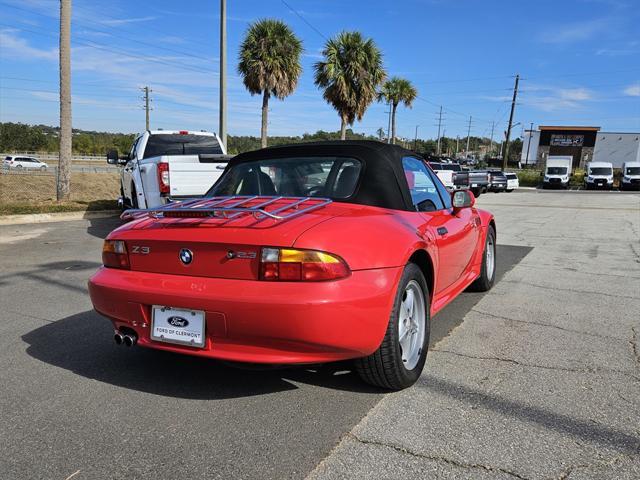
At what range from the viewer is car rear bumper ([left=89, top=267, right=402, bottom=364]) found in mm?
2607

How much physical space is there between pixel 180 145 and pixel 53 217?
3.53 metres

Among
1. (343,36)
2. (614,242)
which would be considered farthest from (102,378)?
(343,36)

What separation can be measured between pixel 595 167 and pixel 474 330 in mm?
43209

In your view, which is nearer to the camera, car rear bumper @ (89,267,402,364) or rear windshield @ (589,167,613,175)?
car rear bumper @ (89,267,402,364)

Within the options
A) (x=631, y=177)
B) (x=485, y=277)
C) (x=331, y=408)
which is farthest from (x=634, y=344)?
(x=631, y=177)

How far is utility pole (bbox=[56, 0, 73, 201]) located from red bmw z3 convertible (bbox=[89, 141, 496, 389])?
1205 cm

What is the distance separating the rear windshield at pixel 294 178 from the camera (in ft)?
11.8

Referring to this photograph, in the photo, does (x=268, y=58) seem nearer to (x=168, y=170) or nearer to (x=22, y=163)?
(x=168, y=170)

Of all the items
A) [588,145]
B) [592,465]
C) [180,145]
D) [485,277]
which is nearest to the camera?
[592,465]

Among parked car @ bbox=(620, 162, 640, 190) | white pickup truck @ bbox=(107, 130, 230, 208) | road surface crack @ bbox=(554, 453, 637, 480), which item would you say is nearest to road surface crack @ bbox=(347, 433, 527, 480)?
road surface crack @ bbox=(554, 453, 637, 480)

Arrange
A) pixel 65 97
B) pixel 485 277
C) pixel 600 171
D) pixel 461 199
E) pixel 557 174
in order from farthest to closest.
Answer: pixel 557 174, pixel 600 171, pixel 65 97, pixel 485 277, pixel 461 199

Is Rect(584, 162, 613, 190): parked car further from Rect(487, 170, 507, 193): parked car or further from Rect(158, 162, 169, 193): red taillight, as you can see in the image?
Rect(158, 162, 169, 193): red taillight

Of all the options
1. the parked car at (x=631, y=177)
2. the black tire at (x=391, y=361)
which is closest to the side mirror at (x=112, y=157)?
the black tire at (x=391, y=361)

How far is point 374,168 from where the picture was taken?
3.55 m
